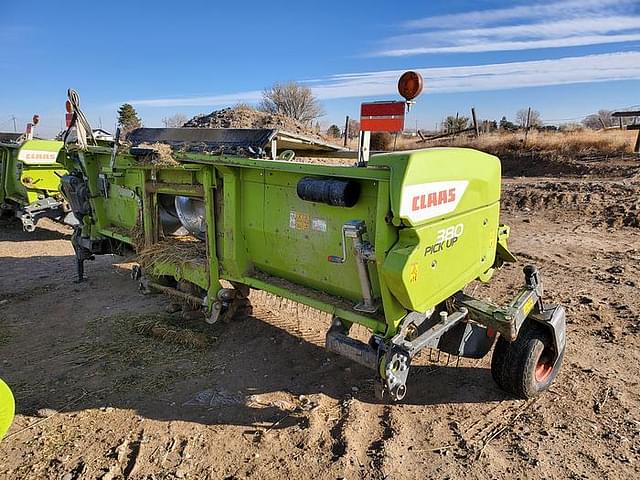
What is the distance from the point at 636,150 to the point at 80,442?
18080 mm

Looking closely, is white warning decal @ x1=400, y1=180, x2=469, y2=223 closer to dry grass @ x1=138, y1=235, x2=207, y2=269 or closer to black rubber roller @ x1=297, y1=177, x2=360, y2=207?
black rubber roller @ x1=297, y1=177, x2=360, y2=207

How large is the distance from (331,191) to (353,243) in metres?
0.35

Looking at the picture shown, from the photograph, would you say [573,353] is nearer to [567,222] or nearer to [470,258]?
[470,258]

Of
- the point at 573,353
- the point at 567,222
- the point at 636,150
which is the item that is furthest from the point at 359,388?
the point at 636,150

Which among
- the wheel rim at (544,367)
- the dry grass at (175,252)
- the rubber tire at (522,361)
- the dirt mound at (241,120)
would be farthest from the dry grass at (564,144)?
the dry grass at (175,252)

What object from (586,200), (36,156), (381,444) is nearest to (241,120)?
(36,156)

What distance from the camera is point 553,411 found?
11.4 ft

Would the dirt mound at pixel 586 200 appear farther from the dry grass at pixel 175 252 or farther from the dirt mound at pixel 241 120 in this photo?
the dry grass at pixel 175 252

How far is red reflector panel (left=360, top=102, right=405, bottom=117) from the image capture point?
9.93 ft

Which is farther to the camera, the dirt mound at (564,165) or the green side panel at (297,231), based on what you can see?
the dirt mound at (564,165)

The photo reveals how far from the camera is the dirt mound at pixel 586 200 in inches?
386

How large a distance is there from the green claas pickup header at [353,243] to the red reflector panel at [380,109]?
0.01 m

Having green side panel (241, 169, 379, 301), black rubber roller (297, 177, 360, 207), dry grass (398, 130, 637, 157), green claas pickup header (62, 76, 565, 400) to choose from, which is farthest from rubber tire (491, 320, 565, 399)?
dry grass (398, 130, 637, 157)

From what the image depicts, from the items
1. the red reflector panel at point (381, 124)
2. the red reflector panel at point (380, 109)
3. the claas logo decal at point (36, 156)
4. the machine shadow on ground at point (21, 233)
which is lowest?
the machine shadow on ground at point (21, 233)
